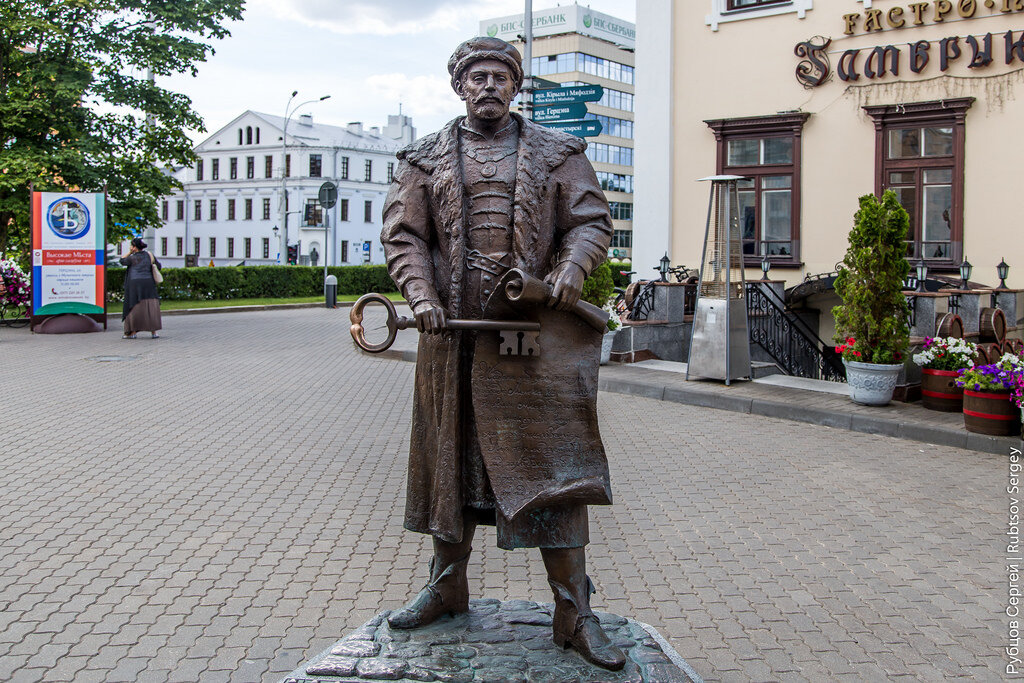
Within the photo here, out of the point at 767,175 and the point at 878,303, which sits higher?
the point at 767,175

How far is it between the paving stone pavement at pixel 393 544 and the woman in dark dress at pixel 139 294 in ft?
23.4

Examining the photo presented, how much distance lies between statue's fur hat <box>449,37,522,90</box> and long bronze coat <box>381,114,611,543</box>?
204 millimetres

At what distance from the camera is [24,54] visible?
23.0m

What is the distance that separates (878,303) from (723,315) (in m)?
2.04

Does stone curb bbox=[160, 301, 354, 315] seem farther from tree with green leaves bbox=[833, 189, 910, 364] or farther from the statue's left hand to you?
the statue's left hand

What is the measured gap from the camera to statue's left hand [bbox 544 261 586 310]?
3400mm

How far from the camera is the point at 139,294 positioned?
57.1 feet

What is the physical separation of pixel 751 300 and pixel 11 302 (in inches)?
578

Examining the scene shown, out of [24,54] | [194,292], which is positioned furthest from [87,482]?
[194,292]

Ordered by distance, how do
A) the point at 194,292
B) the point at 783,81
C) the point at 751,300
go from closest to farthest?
the point at 751,300 < the point at 783,81 < the point at 194,292

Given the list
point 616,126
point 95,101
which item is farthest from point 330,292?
point 616,126

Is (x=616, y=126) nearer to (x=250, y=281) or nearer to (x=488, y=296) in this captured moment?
(x=250, y=281)

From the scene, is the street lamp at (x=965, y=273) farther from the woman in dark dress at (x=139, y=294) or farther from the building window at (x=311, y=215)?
the building window at (x=311, y=215)

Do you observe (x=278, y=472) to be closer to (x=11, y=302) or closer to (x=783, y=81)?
(x=783, y=81)
